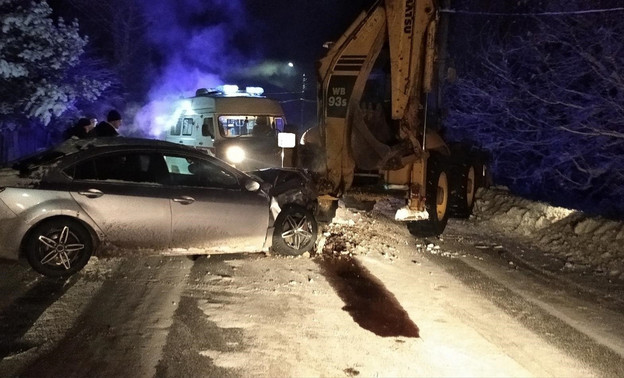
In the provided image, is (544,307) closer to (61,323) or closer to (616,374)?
(616,374)

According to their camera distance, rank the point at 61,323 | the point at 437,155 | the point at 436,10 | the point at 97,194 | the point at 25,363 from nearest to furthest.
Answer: the point at 25,363
the point at 61,323
the point at 97,194
the point at 436,10
the point at 437,155

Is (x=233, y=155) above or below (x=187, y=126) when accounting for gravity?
below

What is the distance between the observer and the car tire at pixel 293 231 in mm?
7777

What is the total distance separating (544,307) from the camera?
6262 millimetres

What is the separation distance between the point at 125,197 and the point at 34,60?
446 inches

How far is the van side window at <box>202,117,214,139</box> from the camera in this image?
45.9 feet

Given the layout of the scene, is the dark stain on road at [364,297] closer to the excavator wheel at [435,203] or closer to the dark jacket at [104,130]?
the excavator wheel at [435,203]

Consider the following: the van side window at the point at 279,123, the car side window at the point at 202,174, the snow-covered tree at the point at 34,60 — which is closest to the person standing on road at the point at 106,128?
the car side window at the point at 202,174

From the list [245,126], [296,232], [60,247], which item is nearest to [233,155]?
[245,126]

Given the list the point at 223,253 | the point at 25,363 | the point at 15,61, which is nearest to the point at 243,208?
the point at 223,253

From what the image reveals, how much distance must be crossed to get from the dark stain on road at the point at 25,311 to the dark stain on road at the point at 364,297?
9.92 ft

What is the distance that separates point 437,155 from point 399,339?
17.2 feet

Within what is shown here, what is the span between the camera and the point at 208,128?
555 inches

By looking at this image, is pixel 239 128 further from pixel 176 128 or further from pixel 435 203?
pixel 435 203
